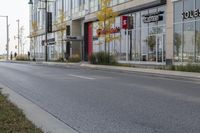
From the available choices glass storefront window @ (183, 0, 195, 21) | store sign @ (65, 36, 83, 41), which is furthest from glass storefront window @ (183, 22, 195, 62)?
store sign @ (65, 36, 83, 41)

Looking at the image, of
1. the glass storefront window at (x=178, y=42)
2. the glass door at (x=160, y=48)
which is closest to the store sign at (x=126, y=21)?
the glass door at (x=160, y=48)

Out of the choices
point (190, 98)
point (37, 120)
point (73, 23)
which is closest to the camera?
point (37, 120)

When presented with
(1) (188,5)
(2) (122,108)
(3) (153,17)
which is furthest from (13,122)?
(3) (153,17)

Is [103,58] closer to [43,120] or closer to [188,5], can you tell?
[188,5]

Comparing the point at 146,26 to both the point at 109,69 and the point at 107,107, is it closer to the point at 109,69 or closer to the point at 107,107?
the point at 109,69

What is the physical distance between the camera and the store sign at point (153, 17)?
39.0 meters

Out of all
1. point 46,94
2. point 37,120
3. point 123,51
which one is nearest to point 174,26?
point 123,51

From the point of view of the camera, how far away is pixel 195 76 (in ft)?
76.9

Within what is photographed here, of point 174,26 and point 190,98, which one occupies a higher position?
point 174,26

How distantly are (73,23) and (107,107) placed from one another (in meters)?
53.1

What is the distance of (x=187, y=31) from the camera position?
34375 mm

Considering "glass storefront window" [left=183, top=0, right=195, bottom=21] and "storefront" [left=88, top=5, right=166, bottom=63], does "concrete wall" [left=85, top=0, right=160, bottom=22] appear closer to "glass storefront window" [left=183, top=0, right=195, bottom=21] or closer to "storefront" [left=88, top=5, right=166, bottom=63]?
"storefront" [left=88, top=5, right=166, bottom=63]

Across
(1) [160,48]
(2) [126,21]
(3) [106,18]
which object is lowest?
(1) [160,48]

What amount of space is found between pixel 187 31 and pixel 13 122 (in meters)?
27.2
